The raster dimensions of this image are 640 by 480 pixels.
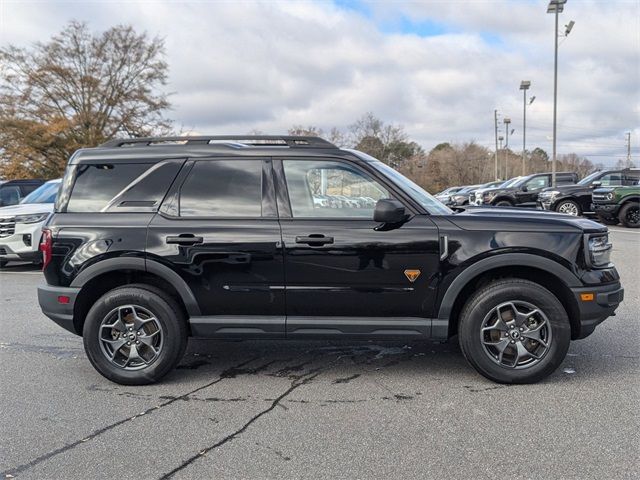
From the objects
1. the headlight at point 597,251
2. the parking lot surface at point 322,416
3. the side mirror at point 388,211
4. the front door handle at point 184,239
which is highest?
the side mirror at point 388,211

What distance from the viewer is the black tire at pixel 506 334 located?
4156 millimetres

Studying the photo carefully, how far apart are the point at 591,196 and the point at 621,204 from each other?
1.38 m

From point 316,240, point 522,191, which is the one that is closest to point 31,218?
point 316,240

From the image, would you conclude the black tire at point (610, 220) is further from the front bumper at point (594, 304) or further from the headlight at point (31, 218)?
the headlight at point (31, 218)

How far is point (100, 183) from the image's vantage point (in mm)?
4539

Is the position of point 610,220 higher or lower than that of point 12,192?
lower

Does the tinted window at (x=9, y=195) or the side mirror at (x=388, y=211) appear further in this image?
the tinted window at (x=9, y=195)

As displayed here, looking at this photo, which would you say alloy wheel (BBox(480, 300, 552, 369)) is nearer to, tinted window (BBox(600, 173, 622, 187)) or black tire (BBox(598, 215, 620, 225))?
black tire (BBox(598, 215, 620, 225))

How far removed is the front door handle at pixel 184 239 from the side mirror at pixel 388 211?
1422 millimetres

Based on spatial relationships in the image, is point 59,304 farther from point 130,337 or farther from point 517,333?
point 517,333

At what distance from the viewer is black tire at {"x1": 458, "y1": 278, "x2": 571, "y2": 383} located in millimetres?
4156

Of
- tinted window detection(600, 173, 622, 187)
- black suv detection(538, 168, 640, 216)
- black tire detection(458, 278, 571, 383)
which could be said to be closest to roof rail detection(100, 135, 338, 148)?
black tire detection(458, 278, 571, 383)

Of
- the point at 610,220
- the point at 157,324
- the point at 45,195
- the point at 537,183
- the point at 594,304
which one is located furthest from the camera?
the point at 537,183

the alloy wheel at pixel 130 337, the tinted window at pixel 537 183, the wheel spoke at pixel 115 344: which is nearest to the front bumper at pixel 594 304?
the alloy wheel at pixel 130 337
